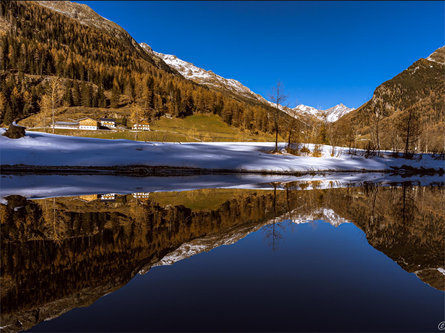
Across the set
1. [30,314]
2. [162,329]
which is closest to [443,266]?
[162,329]

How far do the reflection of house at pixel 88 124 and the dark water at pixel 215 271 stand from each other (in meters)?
118

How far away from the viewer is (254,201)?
1366 centimetres

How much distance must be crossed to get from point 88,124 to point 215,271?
128 metres

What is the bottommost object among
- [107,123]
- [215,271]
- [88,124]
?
[215,271]

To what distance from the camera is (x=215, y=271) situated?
557cm

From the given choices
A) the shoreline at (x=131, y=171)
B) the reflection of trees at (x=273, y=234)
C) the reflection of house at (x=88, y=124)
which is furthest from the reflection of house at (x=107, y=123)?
the reflection of trees at (x=273, y=234)

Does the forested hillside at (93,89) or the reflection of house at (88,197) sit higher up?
the forested hillside at (93,89)

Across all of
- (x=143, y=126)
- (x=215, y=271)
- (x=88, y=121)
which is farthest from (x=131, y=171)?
(x=88, y=121)

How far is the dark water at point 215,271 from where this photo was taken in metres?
3.91

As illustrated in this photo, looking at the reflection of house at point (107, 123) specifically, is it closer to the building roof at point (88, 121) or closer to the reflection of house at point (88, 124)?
the building roof at point (88, 121)

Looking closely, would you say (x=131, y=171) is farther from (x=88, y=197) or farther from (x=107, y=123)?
(x=107, y=123)

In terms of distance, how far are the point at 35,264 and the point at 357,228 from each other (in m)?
9.43

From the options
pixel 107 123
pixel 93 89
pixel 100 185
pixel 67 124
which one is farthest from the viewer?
pixel 93 89

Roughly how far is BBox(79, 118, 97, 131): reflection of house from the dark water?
118 metres
